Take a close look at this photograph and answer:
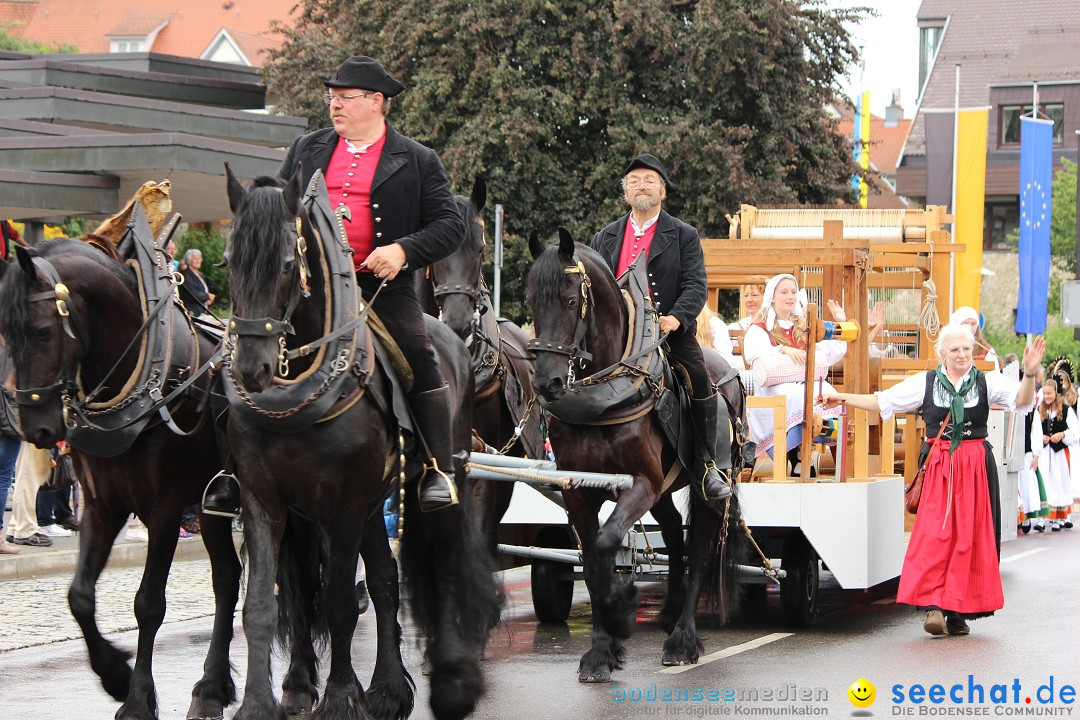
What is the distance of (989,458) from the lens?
1052 centimetres

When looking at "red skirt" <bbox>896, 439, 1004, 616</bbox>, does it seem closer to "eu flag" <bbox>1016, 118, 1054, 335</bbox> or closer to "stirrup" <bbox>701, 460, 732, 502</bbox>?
"stirrup" <bbox>701, 460, 732, 502</bbox>

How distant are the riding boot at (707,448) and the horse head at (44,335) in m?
3.76

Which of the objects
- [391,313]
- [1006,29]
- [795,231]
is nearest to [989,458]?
[795,231]

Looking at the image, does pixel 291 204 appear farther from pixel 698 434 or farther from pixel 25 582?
pixel 25 582

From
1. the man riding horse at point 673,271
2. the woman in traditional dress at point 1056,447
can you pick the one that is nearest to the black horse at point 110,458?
the man riding horse at point 673,271

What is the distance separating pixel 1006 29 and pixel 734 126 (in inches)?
1425

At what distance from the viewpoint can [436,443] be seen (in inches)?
267

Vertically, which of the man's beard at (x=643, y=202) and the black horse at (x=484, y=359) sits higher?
the man's beard at (x=643, y=202)

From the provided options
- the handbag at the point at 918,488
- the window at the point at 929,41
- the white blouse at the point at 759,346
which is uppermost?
the window at the point at 929,41

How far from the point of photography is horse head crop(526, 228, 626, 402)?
8.37 metres

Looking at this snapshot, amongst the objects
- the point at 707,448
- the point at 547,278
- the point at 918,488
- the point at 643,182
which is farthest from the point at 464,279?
the point at 918,488

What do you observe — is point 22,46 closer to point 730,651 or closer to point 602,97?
point 602,97

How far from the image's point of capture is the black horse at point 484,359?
9375 mm

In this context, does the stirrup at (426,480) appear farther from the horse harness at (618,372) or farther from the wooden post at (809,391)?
the wooden post at (809,391)
